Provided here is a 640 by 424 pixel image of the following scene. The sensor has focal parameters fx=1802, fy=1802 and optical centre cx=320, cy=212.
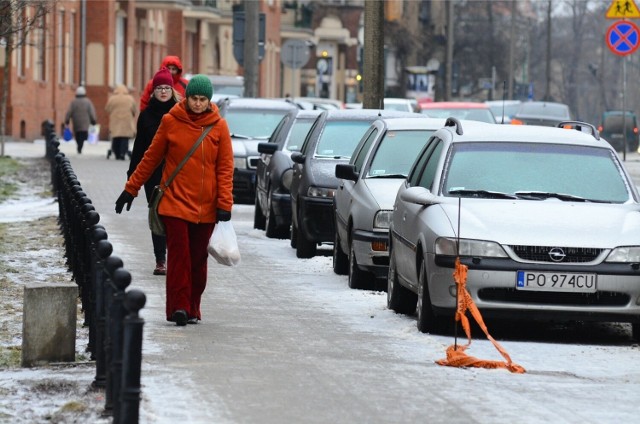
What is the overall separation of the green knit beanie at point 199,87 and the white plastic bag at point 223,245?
0.87m

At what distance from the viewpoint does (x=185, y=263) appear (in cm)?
1189

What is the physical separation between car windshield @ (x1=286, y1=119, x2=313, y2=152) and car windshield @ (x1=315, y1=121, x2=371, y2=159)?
96.2 inches

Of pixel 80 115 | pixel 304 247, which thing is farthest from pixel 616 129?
pixel 304 247

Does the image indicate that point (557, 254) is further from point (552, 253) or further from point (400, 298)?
point (400, 298)

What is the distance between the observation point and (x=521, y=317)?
1133 centimetres

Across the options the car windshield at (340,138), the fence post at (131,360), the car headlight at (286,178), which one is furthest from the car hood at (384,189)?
the fence post at (131,360)

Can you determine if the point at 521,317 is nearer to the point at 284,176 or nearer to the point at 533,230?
the point at 533,230

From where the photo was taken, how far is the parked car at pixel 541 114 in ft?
151

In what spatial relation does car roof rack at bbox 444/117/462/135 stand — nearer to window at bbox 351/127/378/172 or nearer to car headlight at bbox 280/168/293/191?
window at bbox 351/127/378/172

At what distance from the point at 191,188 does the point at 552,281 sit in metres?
2.48

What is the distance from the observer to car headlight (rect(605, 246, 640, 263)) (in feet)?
37.1

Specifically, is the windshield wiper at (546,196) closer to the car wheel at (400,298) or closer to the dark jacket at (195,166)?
the car wheel at (400,298)

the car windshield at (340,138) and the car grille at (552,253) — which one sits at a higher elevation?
the car windshield at (340,138)

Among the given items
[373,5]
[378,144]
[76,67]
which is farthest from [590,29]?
[378,144]
